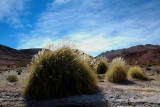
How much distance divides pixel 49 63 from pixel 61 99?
1.30 metres

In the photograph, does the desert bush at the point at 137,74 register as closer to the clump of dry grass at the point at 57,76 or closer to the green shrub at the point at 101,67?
the green shrub at the point at 101,67

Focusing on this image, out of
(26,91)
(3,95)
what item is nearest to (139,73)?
(26,91)

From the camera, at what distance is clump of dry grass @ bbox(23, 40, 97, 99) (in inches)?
192

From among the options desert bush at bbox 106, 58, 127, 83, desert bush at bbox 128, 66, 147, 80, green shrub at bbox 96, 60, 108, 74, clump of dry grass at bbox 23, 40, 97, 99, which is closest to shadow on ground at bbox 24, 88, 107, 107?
clump of dry grass at bbox 23, 40, 97, 99

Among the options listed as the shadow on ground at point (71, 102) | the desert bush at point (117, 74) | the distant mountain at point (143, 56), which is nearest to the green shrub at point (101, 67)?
the desert bush at point (117, 74)

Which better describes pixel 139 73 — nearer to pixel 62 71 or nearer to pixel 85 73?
pixel 85 73

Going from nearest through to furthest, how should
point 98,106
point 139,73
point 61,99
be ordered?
point 98,106 < point 61,99 < point 139,73

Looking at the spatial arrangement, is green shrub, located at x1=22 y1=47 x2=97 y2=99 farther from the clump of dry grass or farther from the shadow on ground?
the shadow on ground

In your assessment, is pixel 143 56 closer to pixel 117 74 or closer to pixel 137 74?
→ pixel 137 74

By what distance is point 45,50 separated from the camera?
5.60m

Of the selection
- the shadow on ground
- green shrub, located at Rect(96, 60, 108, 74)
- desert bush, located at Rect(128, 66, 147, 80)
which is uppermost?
green shrub, located at Rect(96, 60, 108, 74)

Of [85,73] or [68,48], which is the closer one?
[85,73]

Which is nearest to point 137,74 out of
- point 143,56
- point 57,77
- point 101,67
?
point 101,67

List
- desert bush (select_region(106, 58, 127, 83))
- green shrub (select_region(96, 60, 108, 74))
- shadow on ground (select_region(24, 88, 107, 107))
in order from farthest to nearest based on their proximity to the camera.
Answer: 1. green shrub (select_region(96, 60, 108, 74))
2. desert bush (select_region(106, 58, 127, 83))
3. shadow on ground (select_region(24, 88, 107, 107))
